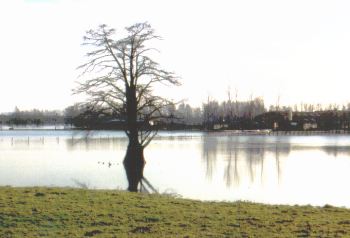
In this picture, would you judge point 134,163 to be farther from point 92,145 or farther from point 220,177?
point 92,145

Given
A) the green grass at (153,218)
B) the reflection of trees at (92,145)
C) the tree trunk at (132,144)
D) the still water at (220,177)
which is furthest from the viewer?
the reflection of trees at (92,145)

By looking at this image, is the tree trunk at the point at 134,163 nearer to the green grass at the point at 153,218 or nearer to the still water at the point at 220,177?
the still water at the point at 220,177

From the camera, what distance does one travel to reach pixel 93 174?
28359mm

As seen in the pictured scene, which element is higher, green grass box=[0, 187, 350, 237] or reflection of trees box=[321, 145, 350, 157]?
green grass box=[0, 187, 350, 237]

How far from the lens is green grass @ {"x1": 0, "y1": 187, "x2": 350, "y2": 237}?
10922 mm

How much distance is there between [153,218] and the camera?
1238cm

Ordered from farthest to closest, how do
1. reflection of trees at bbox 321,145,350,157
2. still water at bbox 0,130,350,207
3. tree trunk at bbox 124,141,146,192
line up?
reflection of trees at bbox 321,145,350,157 < tree trunk at bbox 124,141,146,192 < still water at bbox 0,130,350,207

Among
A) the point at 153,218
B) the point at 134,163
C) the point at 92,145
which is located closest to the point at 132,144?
the point at 134,163

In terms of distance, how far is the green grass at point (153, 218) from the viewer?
35.8 ft

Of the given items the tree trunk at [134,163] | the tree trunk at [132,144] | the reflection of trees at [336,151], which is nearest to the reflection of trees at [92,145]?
the tree trunk at [132,144]

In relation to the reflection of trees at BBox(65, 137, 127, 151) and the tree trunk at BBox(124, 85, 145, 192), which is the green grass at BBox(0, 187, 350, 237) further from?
the reflection of trees at BBox(65, 137, 127, 151)

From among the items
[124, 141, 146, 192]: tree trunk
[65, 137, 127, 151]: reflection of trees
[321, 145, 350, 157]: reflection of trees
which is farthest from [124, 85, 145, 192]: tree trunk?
[321, 145, 350, 157]: reflection of trees

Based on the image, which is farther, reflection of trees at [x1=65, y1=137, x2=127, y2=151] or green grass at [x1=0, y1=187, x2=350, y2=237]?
reflection of trees at [x1=65, y1=137, x2=127, y2=151]

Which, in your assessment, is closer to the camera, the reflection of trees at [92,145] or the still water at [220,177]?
the still water at [220,177]
